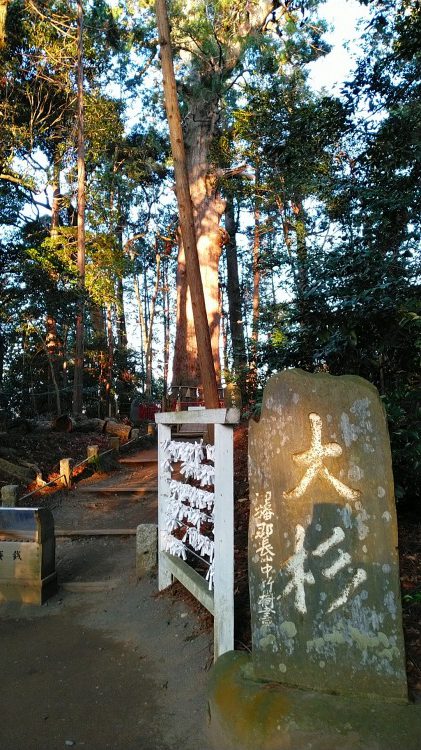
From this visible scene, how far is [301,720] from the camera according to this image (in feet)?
7.90

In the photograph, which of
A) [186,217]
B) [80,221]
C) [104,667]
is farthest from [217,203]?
[104,667]

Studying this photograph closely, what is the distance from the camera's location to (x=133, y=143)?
2531 cm

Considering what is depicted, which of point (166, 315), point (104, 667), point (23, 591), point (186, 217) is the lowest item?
point (104, 667)

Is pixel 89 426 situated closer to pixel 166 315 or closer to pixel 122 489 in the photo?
pixel 122 489

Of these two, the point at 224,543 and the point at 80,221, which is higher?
the point at 80,221

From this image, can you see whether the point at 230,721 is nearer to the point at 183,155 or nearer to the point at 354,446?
the point at 354,446

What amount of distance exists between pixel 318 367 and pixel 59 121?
19.3m

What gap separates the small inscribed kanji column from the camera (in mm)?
2580

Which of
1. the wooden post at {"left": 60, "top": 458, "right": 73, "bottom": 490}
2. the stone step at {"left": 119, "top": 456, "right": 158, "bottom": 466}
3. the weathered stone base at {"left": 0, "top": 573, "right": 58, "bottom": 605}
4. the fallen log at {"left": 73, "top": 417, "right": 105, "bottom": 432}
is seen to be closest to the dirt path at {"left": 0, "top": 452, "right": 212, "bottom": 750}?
the weathered stone base at {"left": 0, "top": 573, "right": 58, "bottom": 605}

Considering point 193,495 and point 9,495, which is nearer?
point 193,495

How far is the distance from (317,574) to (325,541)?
17 centimetres

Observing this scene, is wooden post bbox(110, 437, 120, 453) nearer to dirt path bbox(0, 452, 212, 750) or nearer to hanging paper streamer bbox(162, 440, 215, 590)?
dirt path bbox(0, 452, 212, 750)

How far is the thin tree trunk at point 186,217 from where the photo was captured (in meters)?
7.86

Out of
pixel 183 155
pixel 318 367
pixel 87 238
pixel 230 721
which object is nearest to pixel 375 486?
pixel 230 721
